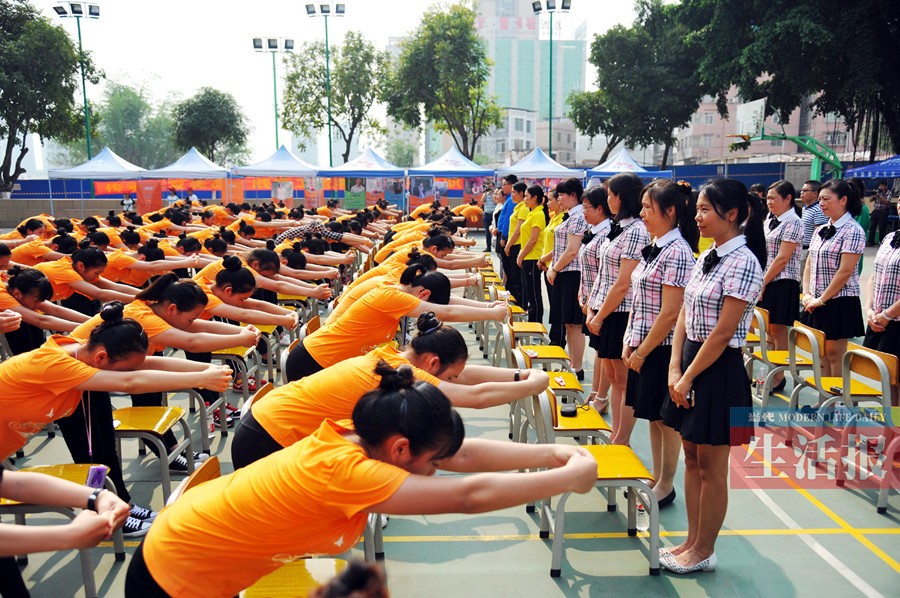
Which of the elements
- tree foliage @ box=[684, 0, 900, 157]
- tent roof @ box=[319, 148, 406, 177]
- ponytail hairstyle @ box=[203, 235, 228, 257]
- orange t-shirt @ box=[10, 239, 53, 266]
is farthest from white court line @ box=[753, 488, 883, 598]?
tree foliage @ box=[684, 0, 900, 157]

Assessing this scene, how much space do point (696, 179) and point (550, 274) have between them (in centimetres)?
2236

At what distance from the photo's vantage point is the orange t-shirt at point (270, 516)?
5.57 feet

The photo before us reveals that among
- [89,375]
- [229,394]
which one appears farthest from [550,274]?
[89,375]

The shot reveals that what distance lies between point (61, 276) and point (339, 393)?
4.20 meters

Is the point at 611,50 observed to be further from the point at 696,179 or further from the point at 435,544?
the point at 435,544

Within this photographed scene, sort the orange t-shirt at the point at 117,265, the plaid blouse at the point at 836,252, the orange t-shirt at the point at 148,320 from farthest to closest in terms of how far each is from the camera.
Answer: the orange t-shirt at the point at 117,265 → the plaid blouse at the point at 836,252 → the orange t-shirt at the point at 148,320

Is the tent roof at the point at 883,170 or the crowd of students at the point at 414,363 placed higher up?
the tent roof at the point at 883,170

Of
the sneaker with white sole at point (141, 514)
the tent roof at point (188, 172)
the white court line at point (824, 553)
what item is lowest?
the white court line at point (824, 553)

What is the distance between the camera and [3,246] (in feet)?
19.3

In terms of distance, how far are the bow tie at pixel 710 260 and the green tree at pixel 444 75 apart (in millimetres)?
27003

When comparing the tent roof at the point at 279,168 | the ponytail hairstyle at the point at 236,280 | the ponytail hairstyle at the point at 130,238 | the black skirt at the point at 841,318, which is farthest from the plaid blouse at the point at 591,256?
the tent roof at the point at 279,168

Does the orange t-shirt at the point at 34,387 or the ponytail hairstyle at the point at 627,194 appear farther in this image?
the ponytail hairstyle at the point at 627,194

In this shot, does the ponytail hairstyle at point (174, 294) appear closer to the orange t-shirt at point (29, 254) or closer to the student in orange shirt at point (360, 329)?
the student in orange shirt at point (360, 329)

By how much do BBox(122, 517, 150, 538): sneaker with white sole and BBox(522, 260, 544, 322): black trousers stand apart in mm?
4938
